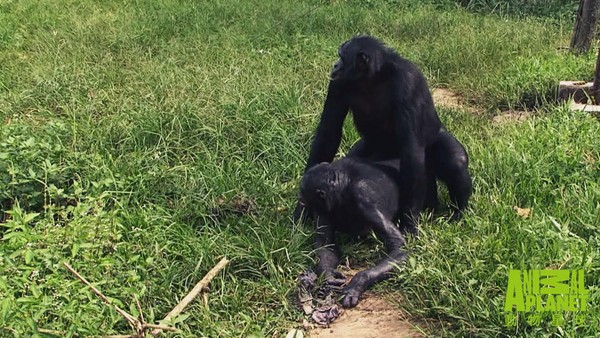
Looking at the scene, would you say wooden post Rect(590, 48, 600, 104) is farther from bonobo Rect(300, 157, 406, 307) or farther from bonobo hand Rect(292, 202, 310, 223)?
bonobo hand Rect(292, 202, 310, 223)

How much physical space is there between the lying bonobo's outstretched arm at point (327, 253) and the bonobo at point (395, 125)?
22 cm

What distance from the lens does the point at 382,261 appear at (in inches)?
133

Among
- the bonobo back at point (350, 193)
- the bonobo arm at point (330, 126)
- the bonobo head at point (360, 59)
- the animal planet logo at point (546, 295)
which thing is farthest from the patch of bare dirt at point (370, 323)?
the bonobo head at point (360, 59)

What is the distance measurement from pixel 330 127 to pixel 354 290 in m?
1.18

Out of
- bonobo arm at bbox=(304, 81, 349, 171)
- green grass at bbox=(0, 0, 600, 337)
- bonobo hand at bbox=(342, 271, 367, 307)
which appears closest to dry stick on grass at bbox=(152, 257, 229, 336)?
green grass at bbox=(0, 0, 600, 337)

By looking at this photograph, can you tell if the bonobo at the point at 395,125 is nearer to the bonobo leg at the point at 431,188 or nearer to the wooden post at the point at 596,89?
the bonobo leg at the point at 431,188

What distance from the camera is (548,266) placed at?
2.98m

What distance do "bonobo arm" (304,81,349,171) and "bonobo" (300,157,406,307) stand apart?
0.29 meters

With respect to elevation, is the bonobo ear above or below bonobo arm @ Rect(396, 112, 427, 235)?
above

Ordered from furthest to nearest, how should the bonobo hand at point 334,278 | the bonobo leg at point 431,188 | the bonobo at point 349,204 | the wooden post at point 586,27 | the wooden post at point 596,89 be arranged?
the wooden post at point 586,27
the wooden post at point 596,89
the bonobo leg at point 431,188
the bonobo at point 349,204
the bonobo hand at point 334,278

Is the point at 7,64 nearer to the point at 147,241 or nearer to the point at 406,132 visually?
the point at 147,241

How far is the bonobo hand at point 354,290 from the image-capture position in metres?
3.20

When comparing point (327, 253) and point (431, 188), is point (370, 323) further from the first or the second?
point (431, 188)

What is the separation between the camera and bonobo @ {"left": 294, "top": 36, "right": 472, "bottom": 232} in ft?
12.1
